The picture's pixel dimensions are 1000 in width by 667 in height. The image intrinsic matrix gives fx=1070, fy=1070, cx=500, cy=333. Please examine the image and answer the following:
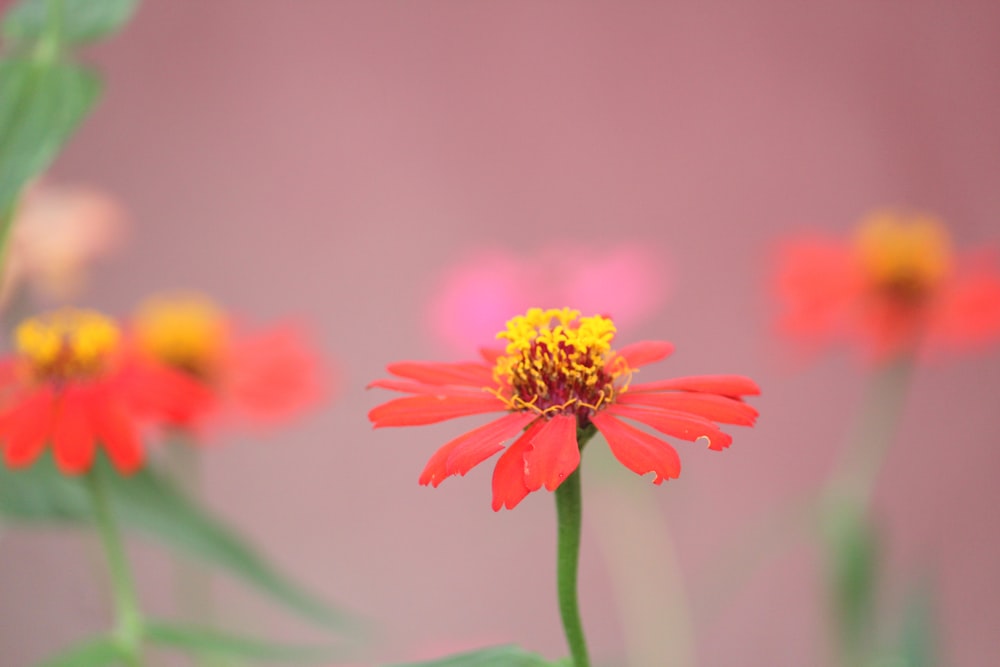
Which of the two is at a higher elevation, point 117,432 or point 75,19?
point 75,19

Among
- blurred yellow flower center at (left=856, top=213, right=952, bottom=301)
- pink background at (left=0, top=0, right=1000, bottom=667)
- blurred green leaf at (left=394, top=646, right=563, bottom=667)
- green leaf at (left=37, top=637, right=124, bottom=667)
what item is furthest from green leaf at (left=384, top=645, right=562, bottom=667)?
pink background at (left=0, top=0, right=1000, bottom=667)

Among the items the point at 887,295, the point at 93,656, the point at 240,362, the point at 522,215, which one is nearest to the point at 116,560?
the point at 93,656

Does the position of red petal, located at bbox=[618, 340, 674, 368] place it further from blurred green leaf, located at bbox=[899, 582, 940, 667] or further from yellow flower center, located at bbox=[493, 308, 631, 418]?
blurred green leaf, located at bbox=[899, 582, 940, 667]

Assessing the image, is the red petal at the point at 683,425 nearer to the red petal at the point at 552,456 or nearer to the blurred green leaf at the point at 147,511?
the red petal at the point at 552,456

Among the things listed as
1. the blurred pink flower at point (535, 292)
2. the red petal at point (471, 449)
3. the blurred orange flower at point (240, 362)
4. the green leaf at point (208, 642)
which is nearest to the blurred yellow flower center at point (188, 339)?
the blurred orange flower at point (240, 362)

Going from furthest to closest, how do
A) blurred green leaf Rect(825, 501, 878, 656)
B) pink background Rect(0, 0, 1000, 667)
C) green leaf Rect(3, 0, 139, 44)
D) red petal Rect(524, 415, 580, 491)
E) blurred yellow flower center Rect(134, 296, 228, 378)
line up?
pink background Rect(0, 0, 1000, 667)
blurred yellow flower center Rect(134, 296, 228, 378)
blurred green leaf Rect(825, 501, 878, 656)
green leaf Rect(3, 0, 139, 44)
red petal Rect(524, 415, 580, 491)

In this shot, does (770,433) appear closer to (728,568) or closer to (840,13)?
(728,568)

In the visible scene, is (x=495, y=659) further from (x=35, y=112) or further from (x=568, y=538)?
(x=35, y=112)

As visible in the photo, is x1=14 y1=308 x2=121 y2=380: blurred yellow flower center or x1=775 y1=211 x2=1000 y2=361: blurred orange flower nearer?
x1=14 y1=308 x2=121 y2=380: blurred yellow flower center
